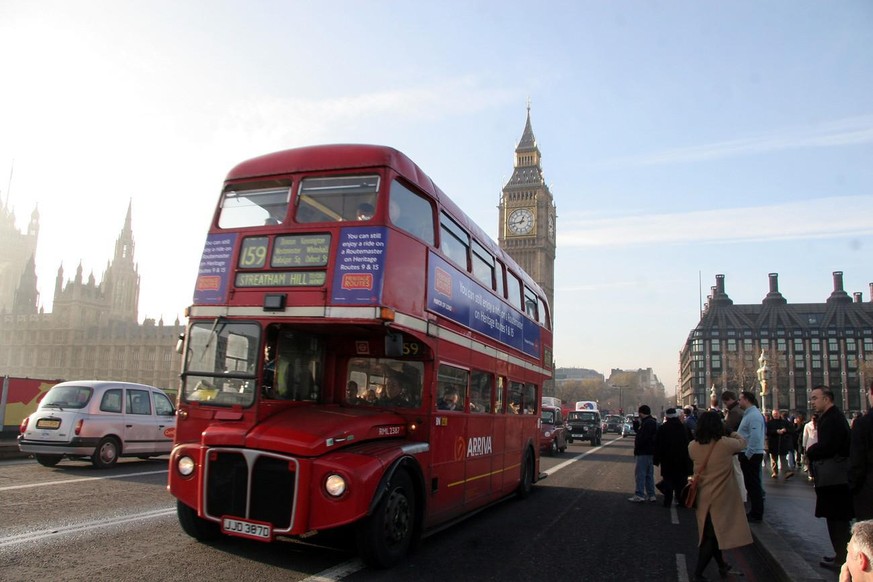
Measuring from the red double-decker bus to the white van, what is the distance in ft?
22.8

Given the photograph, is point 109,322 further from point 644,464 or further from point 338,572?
point 338,572

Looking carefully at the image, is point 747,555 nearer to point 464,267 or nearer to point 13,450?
point 464,267

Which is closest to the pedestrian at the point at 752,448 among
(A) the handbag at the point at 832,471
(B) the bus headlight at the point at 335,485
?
(A) the handbag at the point at 832,471

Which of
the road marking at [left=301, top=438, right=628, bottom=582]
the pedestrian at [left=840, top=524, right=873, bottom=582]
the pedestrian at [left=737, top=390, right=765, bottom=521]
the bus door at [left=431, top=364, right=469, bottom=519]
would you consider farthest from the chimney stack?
the pedestrian at [left=840, top=524, right=873, bottom=582]

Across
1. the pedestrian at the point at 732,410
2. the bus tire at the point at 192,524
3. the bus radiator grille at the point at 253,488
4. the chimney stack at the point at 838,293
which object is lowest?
the bus tire at the point at 192,524

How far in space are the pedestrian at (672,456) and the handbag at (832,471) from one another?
4.50 meters

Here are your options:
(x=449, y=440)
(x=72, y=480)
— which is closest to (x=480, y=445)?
(x=449, y=440)

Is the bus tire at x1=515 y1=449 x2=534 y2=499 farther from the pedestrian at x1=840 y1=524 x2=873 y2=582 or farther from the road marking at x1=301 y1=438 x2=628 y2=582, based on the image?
the pedestrian at x1=840 y1=524 x2=873 y2=582

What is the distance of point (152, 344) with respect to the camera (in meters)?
104

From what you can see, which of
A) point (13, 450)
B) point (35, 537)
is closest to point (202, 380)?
point (35, 537)

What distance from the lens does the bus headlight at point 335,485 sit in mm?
5898

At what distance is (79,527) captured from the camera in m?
7.44

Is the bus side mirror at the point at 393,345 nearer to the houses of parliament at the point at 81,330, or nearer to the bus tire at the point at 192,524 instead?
the bus tire at the point at 192,524

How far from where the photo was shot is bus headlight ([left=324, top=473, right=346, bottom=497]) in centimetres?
590
